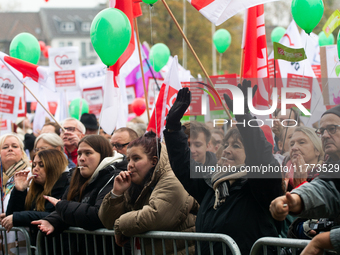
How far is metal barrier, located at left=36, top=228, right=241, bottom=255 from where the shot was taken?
112 inches

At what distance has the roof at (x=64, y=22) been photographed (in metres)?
70.6

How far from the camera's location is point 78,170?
4.03 metres

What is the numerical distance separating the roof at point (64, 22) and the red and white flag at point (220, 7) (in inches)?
2720

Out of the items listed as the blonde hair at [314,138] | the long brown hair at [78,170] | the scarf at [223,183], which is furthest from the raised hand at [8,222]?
the blonde hair at [314,138]

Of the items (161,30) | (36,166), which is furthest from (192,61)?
(36,166)

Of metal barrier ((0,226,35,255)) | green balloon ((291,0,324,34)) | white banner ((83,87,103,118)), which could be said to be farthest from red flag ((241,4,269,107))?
white banner ((83,87,103,118))

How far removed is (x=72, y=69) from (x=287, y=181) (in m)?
5.51

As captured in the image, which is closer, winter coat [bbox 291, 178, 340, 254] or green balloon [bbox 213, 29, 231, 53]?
winter coat [bbox 291, 178, 340, 254]

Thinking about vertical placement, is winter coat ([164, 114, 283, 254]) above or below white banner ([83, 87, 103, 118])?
below

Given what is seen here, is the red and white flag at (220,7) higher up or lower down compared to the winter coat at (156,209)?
higher up

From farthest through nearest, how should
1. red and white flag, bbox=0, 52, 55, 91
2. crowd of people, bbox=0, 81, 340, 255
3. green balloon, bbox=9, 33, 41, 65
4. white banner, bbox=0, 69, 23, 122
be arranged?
green balloon, bbox=9, 33, 41, 65 < white banner, bbox=0, 69, 23, 122 < red and white flag, bbox=0, 52, 55, 91 < crowd of people, bbox=0, 81, 340, 255

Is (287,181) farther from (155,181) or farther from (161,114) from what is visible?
(161,114)

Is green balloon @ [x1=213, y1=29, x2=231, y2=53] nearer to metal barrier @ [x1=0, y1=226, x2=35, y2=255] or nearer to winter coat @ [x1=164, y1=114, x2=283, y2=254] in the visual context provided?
metal barrier @ [x1=0, y1=226, x2=35, y2=255]

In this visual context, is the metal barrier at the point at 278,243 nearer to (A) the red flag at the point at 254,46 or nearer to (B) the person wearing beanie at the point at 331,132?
(B) the person wearing beanie at the point at 331,132
